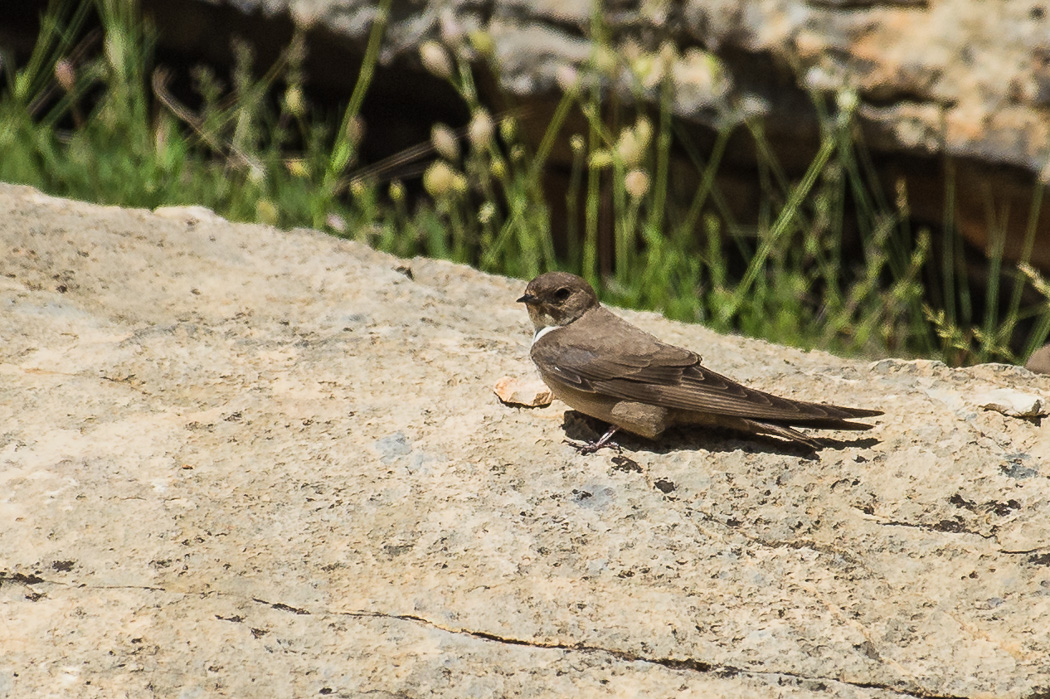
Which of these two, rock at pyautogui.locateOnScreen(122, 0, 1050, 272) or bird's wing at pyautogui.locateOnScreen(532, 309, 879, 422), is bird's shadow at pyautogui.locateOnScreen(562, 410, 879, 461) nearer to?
bird's wing at pyautogui.locateOnScreen(532, 309, 879, 422)

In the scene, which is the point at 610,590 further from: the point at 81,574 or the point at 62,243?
the point at 62,243

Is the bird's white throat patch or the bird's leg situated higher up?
the bird's white throat patch

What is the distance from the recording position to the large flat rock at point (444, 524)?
255 cm

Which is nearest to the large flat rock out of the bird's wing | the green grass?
the bird's wing

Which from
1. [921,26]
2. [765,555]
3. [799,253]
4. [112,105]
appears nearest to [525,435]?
[765,555]

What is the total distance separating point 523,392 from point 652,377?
1.36 feet

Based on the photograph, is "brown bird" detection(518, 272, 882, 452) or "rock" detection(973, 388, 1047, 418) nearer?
"brown bird" detection(518, 272, 882, 452)

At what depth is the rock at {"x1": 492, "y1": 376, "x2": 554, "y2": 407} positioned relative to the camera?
350 centimetres

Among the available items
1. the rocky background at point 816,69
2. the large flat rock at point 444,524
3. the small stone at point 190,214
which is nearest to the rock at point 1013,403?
the large flat rock at point 444,524

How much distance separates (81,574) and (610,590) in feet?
4.02

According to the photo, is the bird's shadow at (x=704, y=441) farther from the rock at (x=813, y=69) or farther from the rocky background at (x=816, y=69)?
the rock at (x=813, y=69)

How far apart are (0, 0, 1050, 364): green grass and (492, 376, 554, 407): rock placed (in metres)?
1.26

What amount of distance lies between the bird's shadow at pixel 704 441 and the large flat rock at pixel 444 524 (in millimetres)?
17

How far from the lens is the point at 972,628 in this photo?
2.68m
